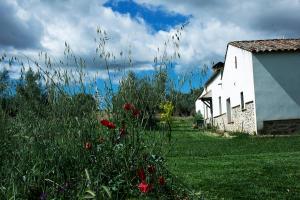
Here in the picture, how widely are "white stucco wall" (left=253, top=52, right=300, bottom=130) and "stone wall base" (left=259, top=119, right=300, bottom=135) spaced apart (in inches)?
13.0

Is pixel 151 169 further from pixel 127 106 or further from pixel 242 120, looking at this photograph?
pixel 242 120

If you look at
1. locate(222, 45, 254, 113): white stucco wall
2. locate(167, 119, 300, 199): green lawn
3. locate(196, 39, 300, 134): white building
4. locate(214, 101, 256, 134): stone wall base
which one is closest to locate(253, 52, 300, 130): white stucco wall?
locate(196, 39, 300, 134): white building

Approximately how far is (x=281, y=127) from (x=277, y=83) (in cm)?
184

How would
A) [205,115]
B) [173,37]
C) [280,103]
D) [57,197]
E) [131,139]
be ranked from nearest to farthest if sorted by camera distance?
[57,197]
[131,139]
[173,37]
[280,103]
[205,115]

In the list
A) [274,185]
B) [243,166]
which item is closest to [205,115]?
[243,166]

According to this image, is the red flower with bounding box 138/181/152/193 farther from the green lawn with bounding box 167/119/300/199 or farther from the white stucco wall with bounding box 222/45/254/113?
the white stucco wall with bounding box 222/45/254/113

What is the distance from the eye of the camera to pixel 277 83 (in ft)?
64.0

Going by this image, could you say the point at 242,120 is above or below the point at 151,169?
above

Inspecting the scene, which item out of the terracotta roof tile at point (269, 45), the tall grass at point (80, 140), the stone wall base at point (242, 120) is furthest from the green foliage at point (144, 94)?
the terracotta roof tile at point (269, 45)

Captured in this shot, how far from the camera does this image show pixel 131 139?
3.50 metres

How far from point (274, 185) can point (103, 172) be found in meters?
3.72

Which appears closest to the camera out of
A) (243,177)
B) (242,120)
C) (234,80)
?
(243,177)

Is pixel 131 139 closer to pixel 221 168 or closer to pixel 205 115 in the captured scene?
pixel 221 168

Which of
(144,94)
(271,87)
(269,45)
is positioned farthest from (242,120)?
(144,94)
